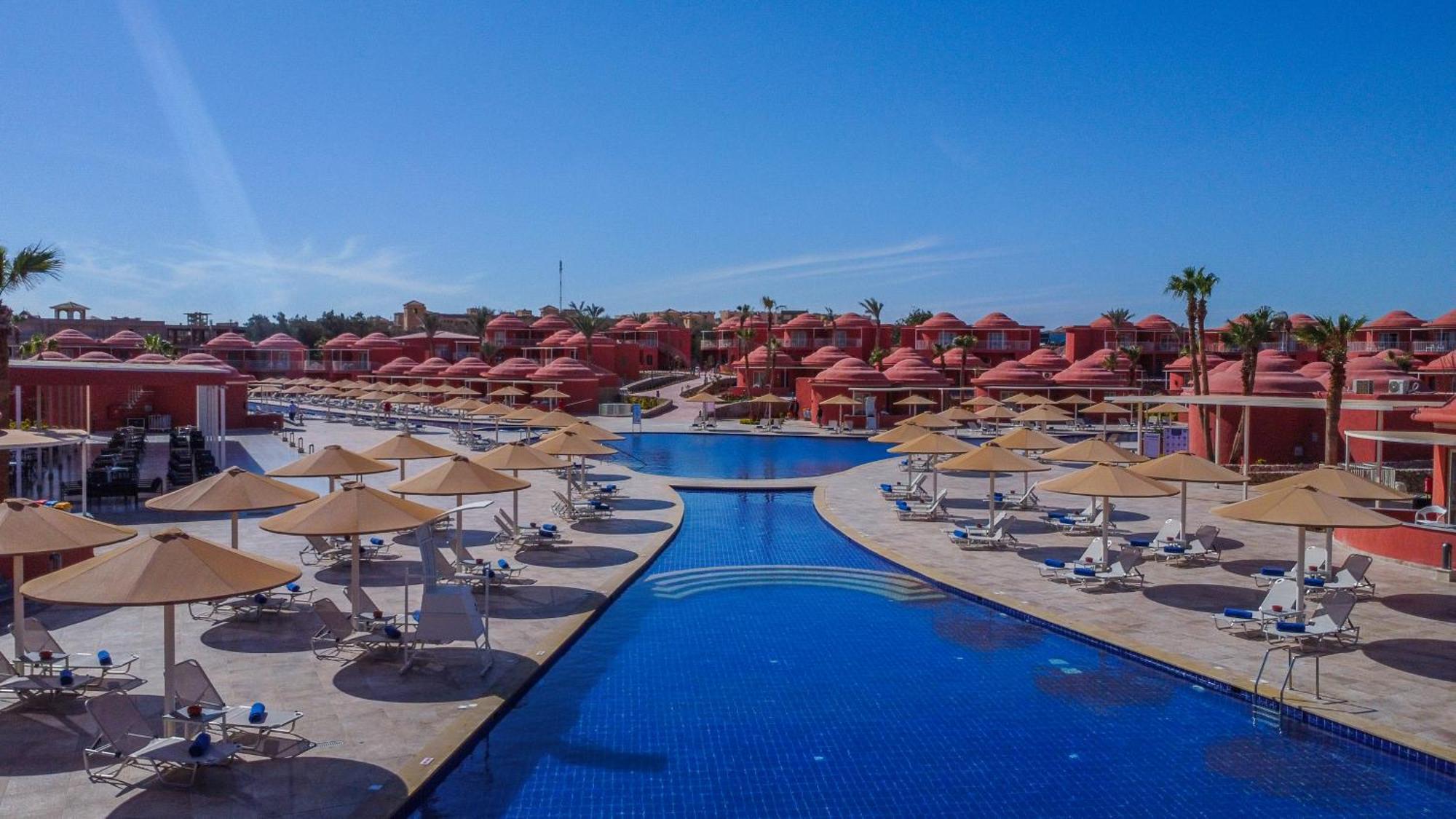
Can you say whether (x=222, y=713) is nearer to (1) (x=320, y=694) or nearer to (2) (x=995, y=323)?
(1) (x=320, y=694)

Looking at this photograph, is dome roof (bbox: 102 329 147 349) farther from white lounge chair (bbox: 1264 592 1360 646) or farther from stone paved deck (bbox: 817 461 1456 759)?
white lounge chair (bbox: 1264 592 1360 646)

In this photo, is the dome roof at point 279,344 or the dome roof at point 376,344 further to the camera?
the dome roof at point 279,344

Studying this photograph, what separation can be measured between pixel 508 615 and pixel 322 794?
467cm

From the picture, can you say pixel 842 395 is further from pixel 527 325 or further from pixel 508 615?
pixel 527 325

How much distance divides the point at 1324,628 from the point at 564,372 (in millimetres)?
40213

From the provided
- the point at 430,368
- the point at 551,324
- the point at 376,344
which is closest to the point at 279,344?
the point at 376,344

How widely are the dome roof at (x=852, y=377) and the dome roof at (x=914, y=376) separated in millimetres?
529

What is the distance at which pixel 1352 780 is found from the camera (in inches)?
296

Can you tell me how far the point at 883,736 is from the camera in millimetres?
8422

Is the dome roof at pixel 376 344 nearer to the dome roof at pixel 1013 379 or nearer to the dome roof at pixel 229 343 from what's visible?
the dome roof at pixel 229 343

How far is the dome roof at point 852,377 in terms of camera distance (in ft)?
141

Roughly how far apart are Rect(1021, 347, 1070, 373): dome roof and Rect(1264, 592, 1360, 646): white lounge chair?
43388mm

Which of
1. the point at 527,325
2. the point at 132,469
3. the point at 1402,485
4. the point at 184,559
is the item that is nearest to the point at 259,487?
the point at 184,559

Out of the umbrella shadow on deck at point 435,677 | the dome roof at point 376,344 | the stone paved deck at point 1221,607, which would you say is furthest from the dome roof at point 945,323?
the umbrella shadow on deck at point 435,677
